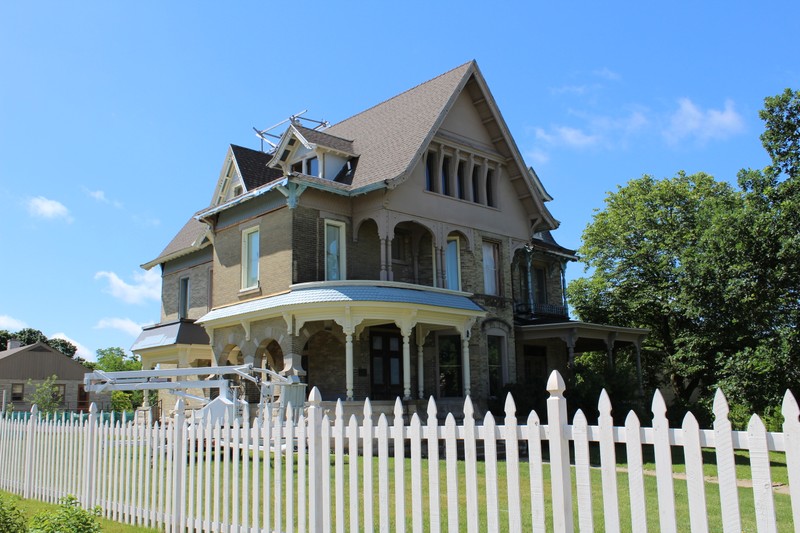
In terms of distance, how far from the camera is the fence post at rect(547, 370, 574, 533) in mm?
5008

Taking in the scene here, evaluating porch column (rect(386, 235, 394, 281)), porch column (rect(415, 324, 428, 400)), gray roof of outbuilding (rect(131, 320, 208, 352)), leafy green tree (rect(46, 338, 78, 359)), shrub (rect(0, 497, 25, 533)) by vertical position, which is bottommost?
shrub (rect(0, 497, 25, 533))

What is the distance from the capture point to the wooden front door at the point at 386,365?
24094 mm

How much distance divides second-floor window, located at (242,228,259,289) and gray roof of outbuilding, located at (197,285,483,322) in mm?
1427

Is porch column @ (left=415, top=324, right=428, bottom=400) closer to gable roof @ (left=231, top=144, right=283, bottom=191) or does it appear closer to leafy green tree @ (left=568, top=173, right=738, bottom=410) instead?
gable roof @ (left=231, top=144, right=283, bottom=191)

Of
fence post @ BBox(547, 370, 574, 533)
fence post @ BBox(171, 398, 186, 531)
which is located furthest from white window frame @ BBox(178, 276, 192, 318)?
fence post @ BBox(547, 370, 574, 533)

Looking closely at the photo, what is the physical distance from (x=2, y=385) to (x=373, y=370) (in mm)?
42160

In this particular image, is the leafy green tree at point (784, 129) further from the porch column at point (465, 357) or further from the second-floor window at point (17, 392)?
the second-floor window at point (17, 392)

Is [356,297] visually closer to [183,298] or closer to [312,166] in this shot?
[312,166]

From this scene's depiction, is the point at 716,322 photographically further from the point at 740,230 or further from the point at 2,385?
the point at 2,385

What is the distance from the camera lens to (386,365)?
24406 millimetres

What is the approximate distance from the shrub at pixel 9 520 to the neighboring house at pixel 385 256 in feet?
40.9

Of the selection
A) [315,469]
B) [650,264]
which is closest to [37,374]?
[650,264]

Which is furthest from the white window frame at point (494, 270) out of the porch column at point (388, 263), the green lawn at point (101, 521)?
the green lawn at point (101, 521)

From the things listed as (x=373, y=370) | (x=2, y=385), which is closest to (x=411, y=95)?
(x=373, y=370)
